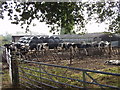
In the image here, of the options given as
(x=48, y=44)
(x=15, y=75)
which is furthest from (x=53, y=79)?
(x=48, y=44)

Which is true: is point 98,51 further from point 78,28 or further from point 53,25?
point 53,25

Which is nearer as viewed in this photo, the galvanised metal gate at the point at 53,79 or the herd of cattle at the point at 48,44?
the galvanised metal gate at the point at 53,79

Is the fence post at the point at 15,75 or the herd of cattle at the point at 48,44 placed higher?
the herd of cattle at the point at 48,44

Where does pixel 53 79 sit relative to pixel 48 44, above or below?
below

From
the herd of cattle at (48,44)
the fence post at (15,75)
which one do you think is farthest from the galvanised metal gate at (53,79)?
the herd of cattle at (48,44)

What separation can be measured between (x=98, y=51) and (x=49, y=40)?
297 inches

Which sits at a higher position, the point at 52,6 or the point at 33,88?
the point at 52,6

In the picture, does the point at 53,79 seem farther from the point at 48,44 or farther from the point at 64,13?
the point at 48,44

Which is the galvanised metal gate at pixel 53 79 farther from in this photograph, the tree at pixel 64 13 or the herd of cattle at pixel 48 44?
the herd of cattle at pixel 48 44

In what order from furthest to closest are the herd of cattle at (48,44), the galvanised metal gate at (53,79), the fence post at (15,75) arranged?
the herd of cattle at (48,44)
the fence post at (15,75)
the galvanised metal gate at (53,79)

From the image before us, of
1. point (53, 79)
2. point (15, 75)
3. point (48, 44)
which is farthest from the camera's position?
point (48, 44)

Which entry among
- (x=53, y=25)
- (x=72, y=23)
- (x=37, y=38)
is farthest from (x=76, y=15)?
(x=37, y=38)

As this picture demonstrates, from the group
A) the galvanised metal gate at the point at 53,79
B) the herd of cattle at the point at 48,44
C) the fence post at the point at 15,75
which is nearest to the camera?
the galvanised metal gate at the point at 53,79

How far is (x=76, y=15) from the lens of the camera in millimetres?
4684
